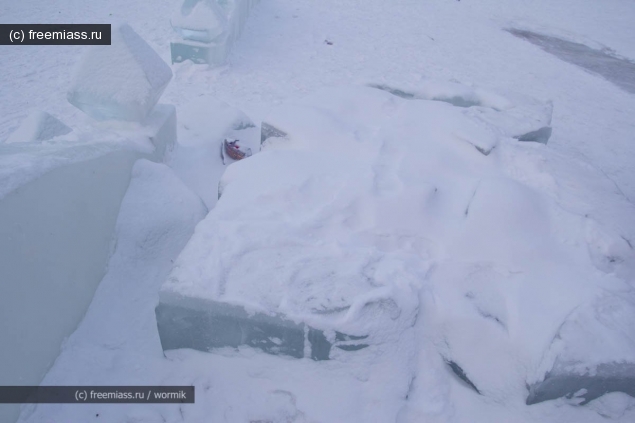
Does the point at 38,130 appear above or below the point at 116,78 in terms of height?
below

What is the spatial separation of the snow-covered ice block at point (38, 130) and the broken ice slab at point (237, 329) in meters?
1.45

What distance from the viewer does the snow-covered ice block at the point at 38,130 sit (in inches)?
Answer: 95.5

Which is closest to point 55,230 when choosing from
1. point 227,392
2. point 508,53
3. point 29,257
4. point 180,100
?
point 29,257

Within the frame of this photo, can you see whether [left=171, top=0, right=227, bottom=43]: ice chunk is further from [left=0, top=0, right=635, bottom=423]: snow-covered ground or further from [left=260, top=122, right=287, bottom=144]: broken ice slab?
[left=260, top=122, right=287, bottom=144]: broken ice slab

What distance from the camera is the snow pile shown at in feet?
5.64

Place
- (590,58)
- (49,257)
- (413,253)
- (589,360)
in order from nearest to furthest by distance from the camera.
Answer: (589,360)
(49,257)
(413,253)
(590,58)

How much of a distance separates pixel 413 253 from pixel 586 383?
841mm

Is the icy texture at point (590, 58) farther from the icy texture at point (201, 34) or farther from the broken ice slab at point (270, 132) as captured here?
the broken ice slab at point (270, 132)

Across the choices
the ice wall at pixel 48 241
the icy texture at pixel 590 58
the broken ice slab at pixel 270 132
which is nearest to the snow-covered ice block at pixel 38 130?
the ice wall at pixel 48 241

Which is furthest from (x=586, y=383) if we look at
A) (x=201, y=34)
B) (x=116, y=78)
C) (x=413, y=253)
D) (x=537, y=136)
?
(x=201, y=34)

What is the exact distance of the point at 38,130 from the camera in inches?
96.7

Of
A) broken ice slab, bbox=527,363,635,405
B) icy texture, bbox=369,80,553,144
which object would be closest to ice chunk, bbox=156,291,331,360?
broken ice slab, bbox=527,363,635,405

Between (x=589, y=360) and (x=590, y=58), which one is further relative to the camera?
(x=590, y=58)

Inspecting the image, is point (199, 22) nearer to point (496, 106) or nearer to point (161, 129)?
point (161, 129)
